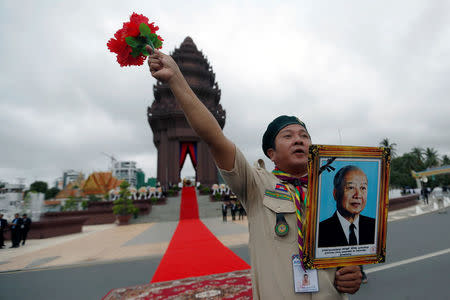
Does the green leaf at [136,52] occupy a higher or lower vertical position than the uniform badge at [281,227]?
higher

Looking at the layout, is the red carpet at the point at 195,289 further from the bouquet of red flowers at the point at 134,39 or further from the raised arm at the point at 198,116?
the bouquet of red flowers at the point at 134,39

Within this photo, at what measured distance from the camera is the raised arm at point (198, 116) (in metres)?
1.08

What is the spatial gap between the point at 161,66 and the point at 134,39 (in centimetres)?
26

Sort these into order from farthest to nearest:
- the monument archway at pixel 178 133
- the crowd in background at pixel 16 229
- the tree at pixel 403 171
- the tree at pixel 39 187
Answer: the tree at pixel 39 187 → the tree at pixel 403 171 → the monument archway at pixel 178 133 → the crowd in background at pixel 16 229

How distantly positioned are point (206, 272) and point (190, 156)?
24693mm

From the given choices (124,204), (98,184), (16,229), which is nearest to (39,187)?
(98,184)

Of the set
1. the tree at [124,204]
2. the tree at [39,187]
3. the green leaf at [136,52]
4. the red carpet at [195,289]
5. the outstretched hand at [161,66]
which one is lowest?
the tree at [39,187]

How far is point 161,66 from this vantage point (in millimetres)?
1171

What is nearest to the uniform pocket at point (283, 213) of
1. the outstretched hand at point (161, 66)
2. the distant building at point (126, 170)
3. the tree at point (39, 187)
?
the outstretched hand at point (161, 66)

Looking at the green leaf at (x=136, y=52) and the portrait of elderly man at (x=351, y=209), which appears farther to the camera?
the green leaf at (x=136, y=52)

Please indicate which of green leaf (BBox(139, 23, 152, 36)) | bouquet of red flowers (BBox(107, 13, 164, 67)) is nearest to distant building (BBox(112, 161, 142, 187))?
bouquet of red flowers (BBox(107, 13, 164, 67))

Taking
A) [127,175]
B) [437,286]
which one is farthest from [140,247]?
[127,175]

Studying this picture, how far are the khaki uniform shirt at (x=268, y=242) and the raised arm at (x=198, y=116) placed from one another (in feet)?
0.25

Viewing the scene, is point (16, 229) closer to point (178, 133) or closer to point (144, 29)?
point (144, 29)
